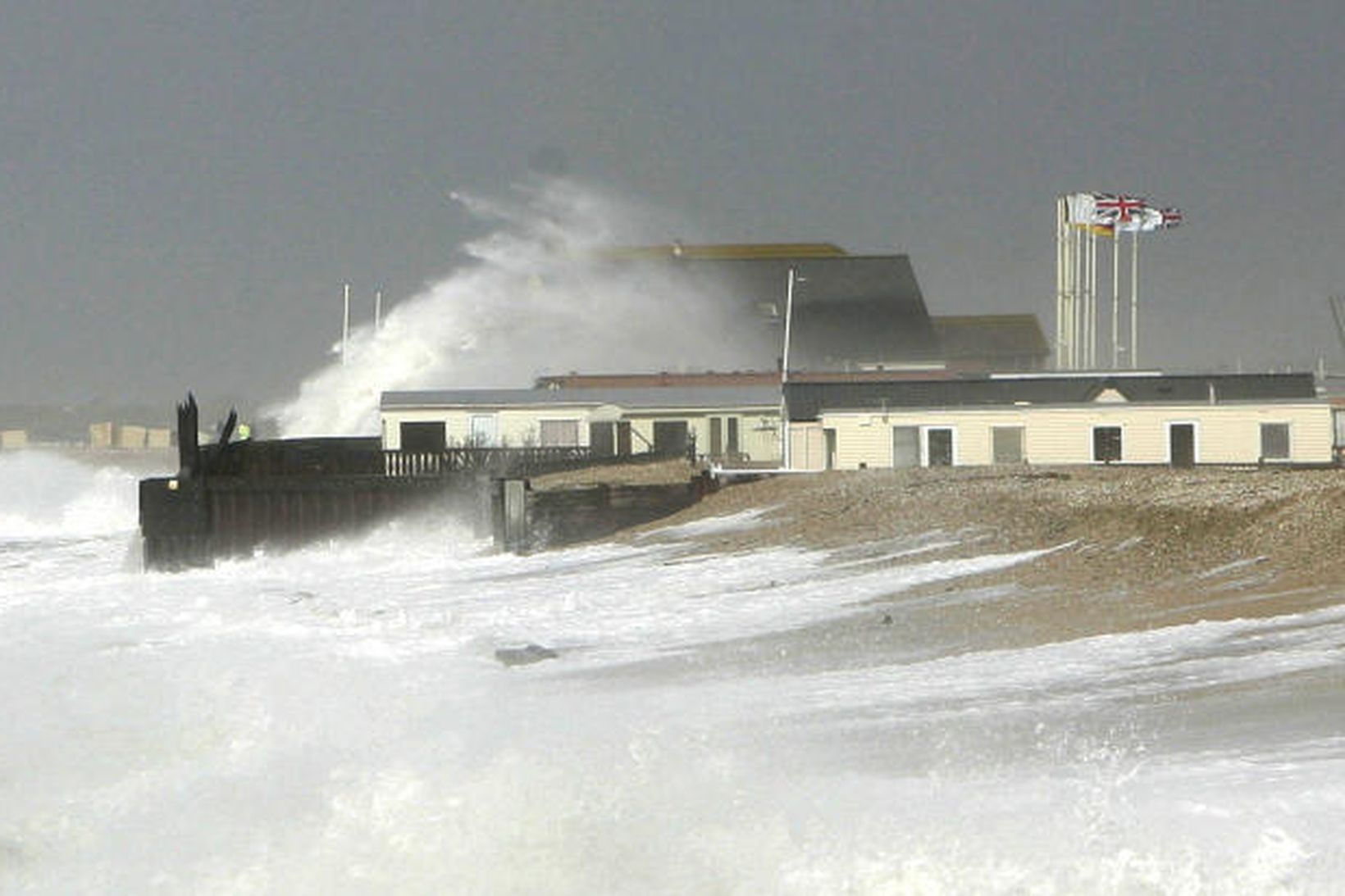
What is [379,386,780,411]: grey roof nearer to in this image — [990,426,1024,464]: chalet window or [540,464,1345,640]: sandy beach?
[990,426,1024,464]: chalet window

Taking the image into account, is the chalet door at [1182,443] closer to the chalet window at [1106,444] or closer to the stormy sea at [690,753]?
the chalet window at [1106,444]

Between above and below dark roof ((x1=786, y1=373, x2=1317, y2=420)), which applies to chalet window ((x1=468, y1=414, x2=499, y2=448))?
below

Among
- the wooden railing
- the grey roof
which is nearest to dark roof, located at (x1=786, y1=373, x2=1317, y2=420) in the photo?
the wooden railing

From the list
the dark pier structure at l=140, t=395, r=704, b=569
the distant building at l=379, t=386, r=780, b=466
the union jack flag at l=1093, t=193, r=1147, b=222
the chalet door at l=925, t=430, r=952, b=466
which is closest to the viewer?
the dark pier structure at l=140, t=395, r=704, b=569

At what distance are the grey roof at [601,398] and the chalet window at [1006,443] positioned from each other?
1149cm

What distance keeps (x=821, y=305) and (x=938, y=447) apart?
4059cm

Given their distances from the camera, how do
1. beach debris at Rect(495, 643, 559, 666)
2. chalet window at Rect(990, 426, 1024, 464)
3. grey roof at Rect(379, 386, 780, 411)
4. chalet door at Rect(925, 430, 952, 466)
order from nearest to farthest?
beach debris at Rect(495, 643, 559, 666)
chalet window at Rect(990, 426, 1024, 464)
chalet door at Rect(925, 430, 952, 466)
grey roof at Rect(379, 386, 780, 411)

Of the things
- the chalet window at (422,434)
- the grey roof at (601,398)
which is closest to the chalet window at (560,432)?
the grey roof at (601,398)

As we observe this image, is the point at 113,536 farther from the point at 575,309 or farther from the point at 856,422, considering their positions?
the point at 575,309

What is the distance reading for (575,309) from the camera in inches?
3307

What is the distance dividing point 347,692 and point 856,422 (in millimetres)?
29098

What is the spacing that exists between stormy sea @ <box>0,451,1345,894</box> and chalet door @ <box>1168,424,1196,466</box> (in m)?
21.7

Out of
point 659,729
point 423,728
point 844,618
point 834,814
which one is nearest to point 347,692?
point 423,728

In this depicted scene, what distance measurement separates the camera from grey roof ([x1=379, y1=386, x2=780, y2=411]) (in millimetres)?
51594
